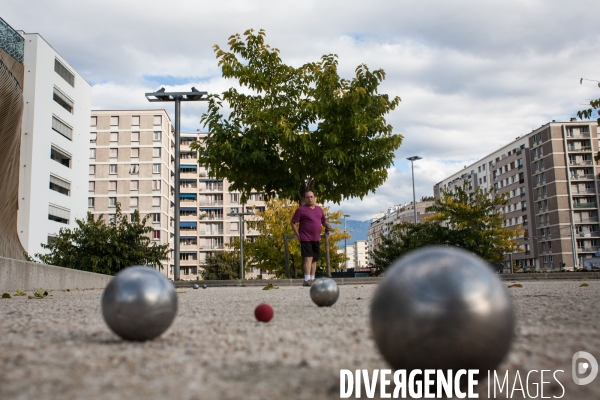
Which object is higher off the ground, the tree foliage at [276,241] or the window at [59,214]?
the window at [59,214]

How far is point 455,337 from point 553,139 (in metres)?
106

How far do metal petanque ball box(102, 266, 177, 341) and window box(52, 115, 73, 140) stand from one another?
5452 centimetres

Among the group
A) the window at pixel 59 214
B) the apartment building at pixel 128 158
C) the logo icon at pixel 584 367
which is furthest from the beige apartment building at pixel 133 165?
the logo icon at pixel 584 367

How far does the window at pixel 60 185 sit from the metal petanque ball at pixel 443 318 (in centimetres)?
5506

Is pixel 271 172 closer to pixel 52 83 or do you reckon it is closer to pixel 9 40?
pixel 9 40

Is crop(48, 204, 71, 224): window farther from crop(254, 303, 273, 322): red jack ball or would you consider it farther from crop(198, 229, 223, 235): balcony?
crop(198, 229, 223, 235): balcony

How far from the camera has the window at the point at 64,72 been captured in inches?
2175

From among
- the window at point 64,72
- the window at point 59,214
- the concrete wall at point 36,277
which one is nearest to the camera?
the concrete wall at point 36,277

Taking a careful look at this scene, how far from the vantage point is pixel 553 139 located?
98.4m

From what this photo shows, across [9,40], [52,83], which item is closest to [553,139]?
[52,83]

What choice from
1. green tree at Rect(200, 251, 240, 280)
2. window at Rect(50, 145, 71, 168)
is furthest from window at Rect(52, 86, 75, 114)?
green tree at Rect(200, 251, 240, 280)

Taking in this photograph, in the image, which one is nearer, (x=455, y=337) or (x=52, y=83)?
(x=455, y=337)

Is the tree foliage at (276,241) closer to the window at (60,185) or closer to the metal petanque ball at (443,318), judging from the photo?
the window at (60,185)

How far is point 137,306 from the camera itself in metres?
3.95
